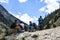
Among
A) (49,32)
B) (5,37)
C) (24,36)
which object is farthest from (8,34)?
(49,32)

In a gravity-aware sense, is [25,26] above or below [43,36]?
above

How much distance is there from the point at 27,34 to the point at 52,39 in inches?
139

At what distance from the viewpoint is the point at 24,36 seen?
2125cm

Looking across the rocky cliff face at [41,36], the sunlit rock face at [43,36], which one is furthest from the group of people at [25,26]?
the sunlit rock face at [43,36]

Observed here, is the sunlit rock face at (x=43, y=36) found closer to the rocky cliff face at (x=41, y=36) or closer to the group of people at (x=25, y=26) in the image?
the rocky cliff face at (x=41, y=36)

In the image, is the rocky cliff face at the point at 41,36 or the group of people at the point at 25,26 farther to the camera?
the group of people at the point at 25,26

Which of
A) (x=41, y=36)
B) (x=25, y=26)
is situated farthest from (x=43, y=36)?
(x=25, y=26)

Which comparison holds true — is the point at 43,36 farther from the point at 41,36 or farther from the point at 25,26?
the point at 25,26

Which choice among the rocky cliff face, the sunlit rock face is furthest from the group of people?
the sunlit rock face

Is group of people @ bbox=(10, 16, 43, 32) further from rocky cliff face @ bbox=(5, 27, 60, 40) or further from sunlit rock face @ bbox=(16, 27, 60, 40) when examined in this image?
sunlit rock face @ bbox=(16, 27, 60, 40)

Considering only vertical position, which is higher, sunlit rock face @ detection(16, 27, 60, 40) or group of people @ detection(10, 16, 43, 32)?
group of people @ detection(10, 16, 43, 32)

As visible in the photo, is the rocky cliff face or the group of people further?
the group of people

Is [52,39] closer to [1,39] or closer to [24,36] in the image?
[24,36]

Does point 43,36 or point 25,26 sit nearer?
point 43,36
